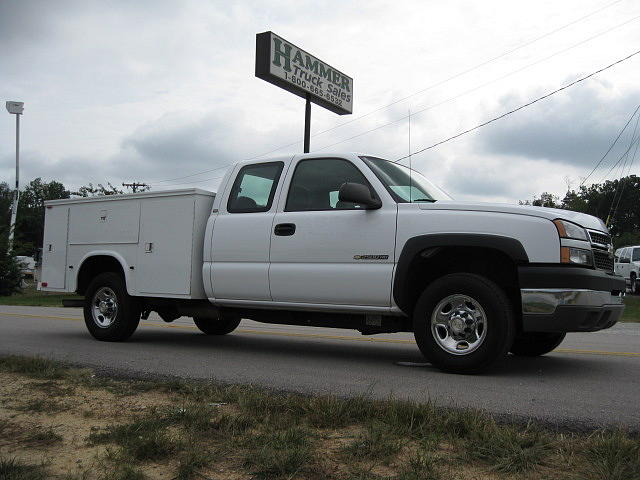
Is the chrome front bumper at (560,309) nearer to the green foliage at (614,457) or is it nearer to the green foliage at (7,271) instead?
the green foliage at (614,457)

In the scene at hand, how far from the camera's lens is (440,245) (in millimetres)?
5797

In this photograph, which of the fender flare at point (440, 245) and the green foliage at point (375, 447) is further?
the fender flare at point (440, 245)

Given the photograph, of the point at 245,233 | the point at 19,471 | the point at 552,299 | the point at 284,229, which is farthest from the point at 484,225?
the point at 19,471

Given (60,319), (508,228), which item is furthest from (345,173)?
(60,319)

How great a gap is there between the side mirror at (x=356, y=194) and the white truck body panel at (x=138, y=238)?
2.19 meters

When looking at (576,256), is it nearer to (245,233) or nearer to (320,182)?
(320,182)

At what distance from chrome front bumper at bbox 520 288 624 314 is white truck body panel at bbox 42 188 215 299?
378cm

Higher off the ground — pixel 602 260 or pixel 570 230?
pixel 570 230

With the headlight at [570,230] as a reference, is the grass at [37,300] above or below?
below

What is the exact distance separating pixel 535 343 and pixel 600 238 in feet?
4.77

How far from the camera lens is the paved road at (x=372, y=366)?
4.59 metres

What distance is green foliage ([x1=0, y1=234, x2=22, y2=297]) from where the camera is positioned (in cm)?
2870

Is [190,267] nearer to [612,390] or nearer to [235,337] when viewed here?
[235,337]

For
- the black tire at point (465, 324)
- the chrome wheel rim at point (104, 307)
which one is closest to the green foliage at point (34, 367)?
the chrome wheel rim at point (104, 307)
